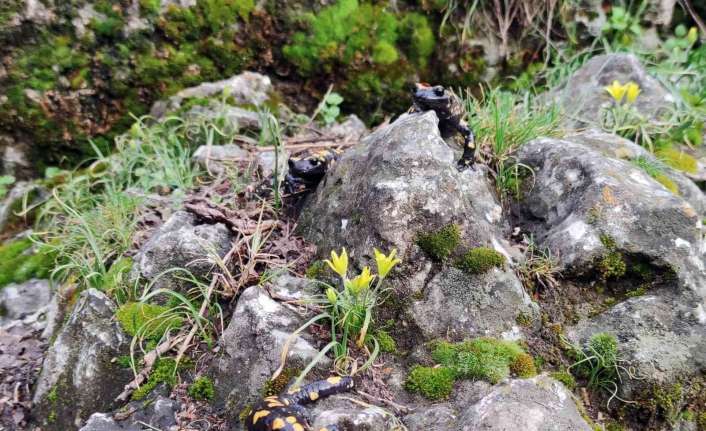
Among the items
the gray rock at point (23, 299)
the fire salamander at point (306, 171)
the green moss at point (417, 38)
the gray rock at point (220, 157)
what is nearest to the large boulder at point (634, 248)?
the fire salamander at point (306, 171)

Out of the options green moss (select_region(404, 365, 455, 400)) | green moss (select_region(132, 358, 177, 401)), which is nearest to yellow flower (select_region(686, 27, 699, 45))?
green moss (select_region(404, 365, 455, 400))

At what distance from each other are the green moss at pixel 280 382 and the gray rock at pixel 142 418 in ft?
1.62

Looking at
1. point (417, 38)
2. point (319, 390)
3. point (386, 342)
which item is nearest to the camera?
point (319, 390)

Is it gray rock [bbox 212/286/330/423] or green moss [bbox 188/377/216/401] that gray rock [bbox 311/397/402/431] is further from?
green moss [bbox 188/377/216/401]

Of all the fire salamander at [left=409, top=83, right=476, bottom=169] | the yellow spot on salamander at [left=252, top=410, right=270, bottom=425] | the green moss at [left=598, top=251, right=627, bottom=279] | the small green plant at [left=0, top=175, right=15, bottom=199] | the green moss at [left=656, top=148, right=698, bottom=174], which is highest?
the fire salamander at [left=409, top=83, right=476, bottom=169]

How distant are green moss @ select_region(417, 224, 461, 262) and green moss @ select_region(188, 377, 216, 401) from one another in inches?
53.2

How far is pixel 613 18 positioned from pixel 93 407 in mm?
6201

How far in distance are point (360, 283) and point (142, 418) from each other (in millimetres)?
1323

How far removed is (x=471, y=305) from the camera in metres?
3.07

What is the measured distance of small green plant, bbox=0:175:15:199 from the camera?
5102mm

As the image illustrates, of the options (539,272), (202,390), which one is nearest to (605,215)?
(539,272)

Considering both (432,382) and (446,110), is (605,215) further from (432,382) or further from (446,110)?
(432,382)

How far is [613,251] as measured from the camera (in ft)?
10.8

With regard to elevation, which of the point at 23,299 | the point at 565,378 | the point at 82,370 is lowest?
the point at 23,299
